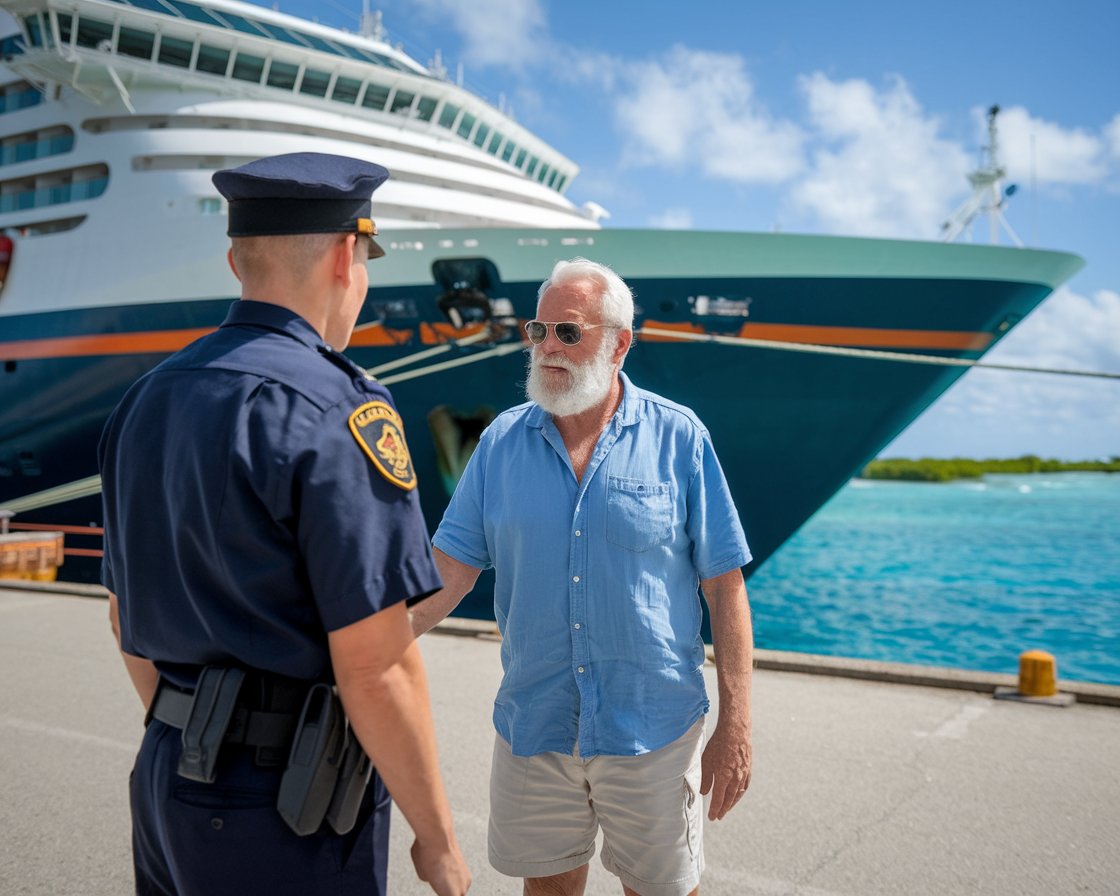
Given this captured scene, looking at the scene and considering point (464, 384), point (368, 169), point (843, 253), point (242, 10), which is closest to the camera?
point (368, 169)

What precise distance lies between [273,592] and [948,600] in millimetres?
19388

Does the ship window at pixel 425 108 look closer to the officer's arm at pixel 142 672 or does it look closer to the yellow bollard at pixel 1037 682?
the yellow bollard at pixel 1037 682

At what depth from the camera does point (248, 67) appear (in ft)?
38.4

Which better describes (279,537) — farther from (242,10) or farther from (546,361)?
(242,10)

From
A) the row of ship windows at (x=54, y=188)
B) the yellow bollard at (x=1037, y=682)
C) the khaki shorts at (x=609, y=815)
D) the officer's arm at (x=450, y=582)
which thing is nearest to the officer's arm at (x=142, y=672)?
the officer's arm at (x=450, y=582)

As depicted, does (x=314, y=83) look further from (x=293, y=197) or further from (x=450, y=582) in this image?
(x=293, y=197)

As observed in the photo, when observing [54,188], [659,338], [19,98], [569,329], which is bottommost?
[569,329]

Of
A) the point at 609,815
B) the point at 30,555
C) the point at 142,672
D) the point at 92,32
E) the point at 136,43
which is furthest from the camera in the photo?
the point at 136,43

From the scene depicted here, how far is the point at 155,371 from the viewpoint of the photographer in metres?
1.33

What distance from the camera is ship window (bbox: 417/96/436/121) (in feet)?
41.7

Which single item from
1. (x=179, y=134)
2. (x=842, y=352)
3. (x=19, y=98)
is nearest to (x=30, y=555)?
(x=179, y=134)

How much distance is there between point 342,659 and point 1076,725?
4.07 meters

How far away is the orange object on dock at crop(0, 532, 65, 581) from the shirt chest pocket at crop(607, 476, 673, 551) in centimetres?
987

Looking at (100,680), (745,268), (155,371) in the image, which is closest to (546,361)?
(155,371)
